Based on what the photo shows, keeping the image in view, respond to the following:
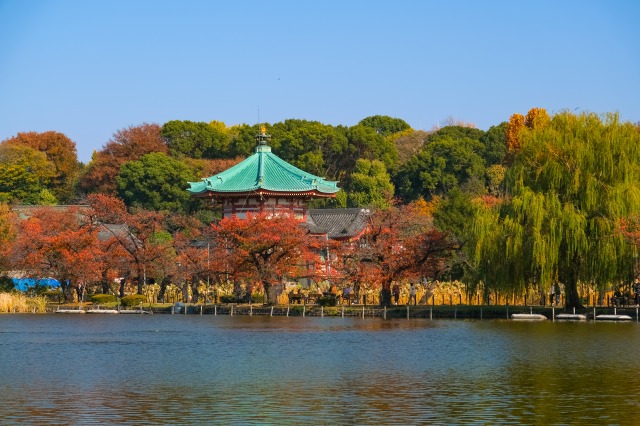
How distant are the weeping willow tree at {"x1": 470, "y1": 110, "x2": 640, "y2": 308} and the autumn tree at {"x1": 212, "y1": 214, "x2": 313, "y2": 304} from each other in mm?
9989

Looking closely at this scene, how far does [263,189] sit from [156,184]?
810 inches

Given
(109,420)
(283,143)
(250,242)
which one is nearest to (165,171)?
(283,143)

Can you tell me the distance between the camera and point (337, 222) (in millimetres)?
68125

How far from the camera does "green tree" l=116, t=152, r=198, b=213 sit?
7950 cm

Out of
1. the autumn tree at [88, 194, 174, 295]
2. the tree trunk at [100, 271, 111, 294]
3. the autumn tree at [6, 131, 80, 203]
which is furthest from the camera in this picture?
the autumn tree at [6, 131, 80, 203]

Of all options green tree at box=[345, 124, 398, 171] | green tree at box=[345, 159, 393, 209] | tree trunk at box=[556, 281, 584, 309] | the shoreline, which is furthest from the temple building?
green tree at box=[345, 124, 398, 171]

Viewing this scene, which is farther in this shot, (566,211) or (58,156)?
(58,156)

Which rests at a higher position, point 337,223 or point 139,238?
point 337,223

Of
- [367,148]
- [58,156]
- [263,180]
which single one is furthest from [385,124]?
[263,180]

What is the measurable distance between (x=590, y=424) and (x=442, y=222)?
36.5m

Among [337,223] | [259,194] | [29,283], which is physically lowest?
[29,283]

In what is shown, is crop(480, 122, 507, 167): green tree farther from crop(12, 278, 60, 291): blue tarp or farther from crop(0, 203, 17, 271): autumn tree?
crop(0, 203, 17, 271): autumn tree

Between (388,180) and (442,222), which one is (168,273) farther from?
(388,180)

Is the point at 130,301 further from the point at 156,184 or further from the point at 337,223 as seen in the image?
the point at 156,184
